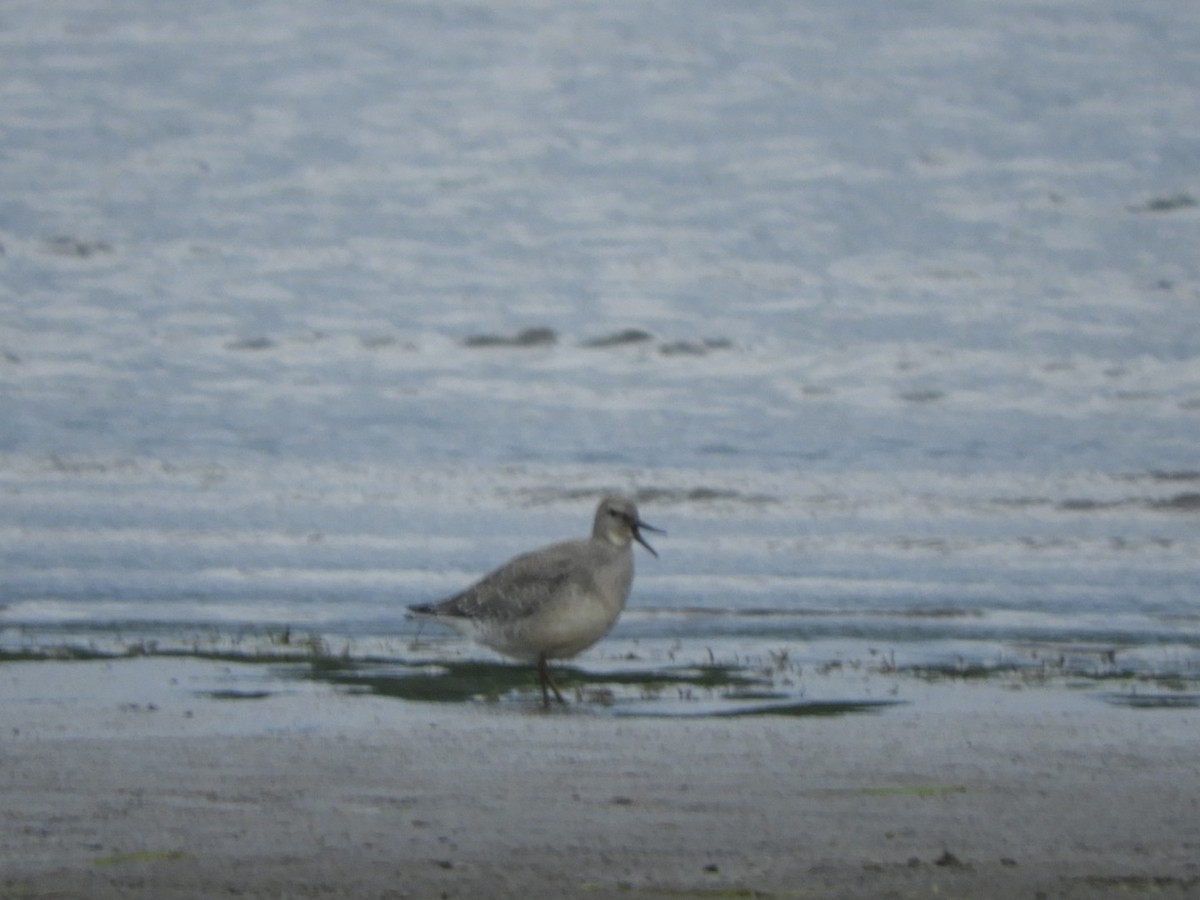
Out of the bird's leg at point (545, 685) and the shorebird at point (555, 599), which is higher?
the shorebird at point (555, 599)

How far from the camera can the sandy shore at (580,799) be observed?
6270mm

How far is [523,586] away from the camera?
11.3 metres

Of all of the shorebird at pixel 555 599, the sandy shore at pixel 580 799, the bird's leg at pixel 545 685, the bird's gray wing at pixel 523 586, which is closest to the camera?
the sandy shore at pixel 580 799

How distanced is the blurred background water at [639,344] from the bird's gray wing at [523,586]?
4.79 feet

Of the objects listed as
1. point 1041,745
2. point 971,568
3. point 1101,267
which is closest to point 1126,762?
point 1041,745

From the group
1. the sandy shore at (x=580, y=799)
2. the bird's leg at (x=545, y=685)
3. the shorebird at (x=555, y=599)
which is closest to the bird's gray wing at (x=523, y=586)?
the shorebird at (x=555, y=599)

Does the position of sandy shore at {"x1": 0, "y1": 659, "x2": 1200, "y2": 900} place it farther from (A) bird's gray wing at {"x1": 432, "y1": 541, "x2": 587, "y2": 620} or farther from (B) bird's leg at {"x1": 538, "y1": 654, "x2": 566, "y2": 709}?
(A) bird's gray wing at {"x1": 432, "y1": 541, "x2": 587, "y2": 620}

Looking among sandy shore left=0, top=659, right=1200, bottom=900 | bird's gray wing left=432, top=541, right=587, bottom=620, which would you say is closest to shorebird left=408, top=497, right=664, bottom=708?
bird's gray wing left=432, top=541, right=587, bottom=620

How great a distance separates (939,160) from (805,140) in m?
2.82

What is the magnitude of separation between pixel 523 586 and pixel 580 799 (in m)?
3.79

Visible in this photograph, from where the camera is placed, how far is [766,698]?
412 inches

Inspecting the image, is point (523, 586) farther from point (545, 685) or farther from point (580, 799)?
point (580, 799)

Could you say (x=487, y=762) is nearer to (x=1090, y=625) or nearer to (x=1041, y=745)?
(x=1041, y=745)

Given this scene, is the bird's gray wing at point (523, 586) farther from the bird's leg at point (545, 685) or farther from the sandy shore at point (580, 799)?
the sandy shore at point (580, 799)
